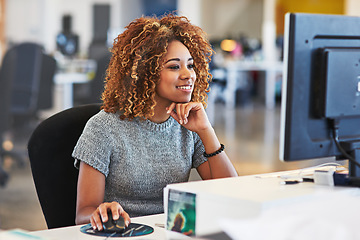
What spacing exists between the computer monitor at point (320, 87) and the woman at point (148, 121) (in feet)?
1.31

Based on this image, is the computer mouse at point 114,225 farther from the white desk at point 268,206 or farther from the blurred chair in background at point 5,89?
the blurred chair in background at point 5,89

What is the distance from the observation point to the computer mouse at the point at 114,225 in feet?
3.82

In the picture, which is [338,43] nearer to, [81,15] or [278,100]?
[278,100]

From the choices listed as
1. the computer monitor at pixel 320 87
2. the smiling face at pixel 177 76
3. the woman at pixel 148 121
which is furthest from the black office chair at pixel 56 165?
the computer monitor at pixel 320 87

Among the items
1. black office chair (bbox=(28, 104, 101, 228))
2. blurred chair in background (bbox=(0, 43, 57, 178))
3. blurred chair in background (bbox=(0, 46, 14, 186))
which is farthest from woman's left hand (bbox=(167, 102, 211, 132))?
blurred chair in background (bbox=(0, 43, 57, 178))

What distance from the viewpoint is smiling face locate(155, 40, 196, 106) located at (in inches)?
57.7

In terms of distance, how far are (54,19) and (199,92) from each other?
35.2ft

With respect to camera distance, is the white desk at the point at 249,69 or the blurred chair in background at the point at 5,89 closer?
the blurred chair in background at the point at 5,89

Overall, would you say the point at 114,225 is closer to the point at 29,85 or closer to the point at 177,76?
the point at 177,76

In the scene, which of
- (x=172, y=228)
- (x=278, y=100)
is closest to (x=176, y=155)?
(x=172, y=228)

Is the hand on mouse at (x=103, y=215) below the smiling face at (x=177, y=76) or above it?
below

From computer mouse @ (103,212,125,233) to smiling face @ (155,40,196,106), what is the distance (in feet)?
1.38

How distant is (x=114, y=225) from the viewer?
1171mm

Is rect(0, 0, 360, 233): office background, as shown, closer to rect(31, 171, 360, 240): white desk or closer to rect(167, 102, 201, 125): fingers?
rect(167, 102, 201, 125): fingers
